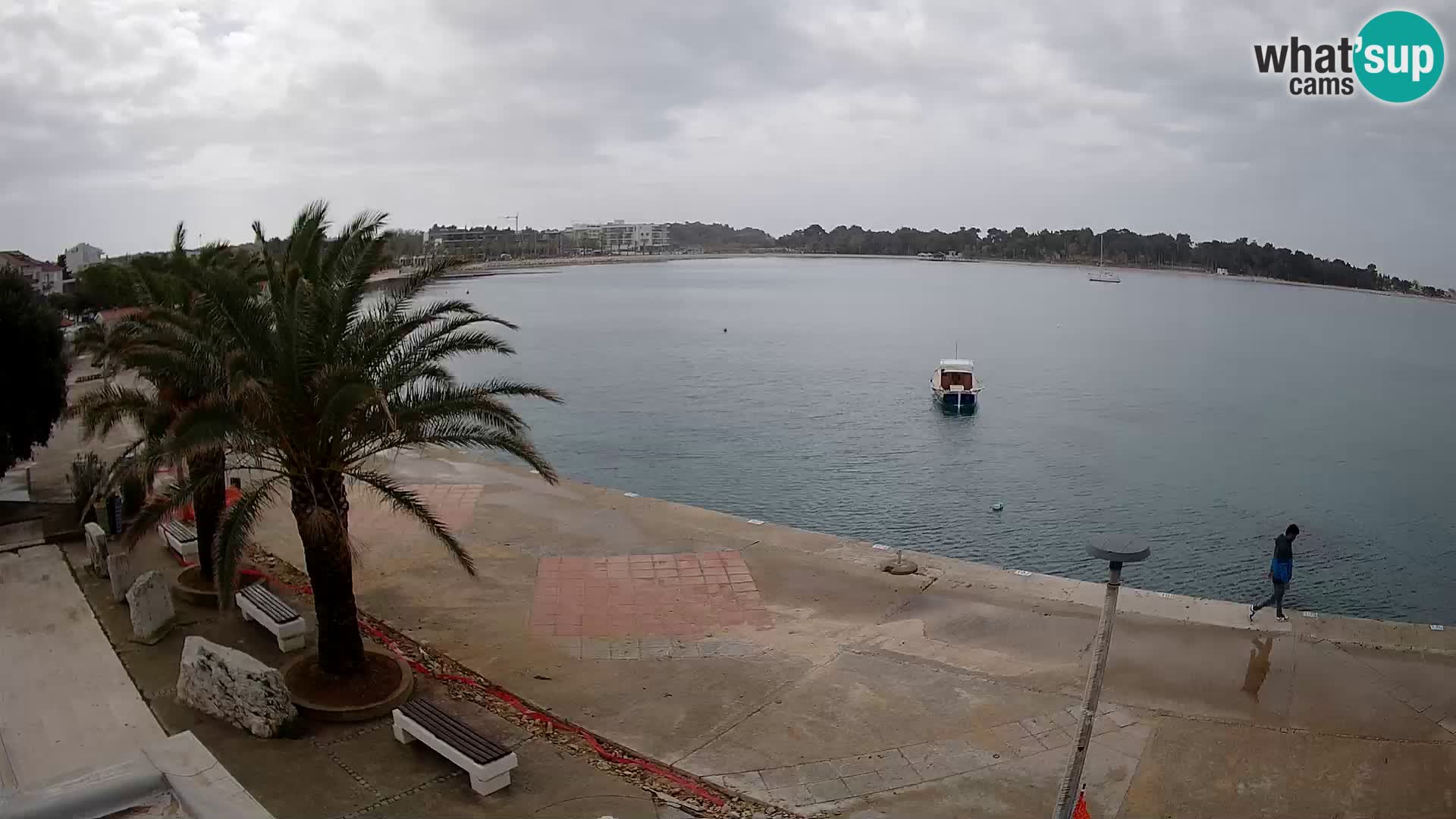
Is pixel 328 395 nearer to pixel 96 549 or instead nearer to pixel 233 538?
pixel 233 538

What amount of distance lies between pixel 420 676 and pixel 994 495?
1909cm

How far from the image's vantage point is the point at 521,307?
3989 inches

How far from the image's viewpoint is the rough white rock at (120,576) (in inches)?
457

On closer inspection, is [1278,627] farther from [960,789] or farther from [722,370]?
[722,370]

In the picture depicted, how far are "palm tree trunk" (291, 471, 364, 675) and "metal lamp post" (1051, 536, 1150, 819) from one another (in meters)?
6.65

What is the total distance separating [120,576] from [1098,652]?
35.8ft

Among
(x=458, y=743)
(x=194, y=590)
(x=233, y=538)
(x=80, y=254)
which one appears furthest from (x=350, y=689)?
(x=80, y=254)

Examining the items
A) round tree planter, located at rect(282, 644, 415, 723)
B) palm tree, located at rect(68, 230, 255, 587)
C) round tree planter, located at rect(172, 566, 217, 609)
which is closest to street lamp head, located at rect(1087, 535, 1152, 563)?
round tree planter, located at rect(282, 644, 415, 723)

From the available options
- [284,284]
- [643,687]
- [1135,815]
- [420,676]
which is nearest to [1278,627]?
[1135,815]

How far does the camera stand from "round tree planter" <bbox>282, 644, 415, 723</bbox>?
9172 millimetres

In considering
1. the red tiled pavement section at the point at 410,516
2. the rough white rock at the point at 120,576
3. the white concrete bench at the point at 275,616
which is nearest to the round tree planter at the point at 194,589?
the white concrete bench at the point at 275,616

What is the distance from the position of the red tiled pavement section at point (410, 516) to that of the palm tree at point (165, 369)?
3.48m

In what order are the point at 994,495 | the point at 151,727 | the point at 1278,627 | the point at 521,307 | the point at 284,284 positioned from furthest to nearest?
the point at 521,307, the point at 994,495, the point at 1278,627, the point at 284,284, the point at 151,727

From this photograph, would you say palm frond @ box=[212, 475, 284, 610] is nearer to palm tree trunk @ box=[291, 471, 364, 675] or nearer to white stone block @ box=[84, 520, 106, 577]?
palm tree trunk @ box=[291, 471, 364, 675]
